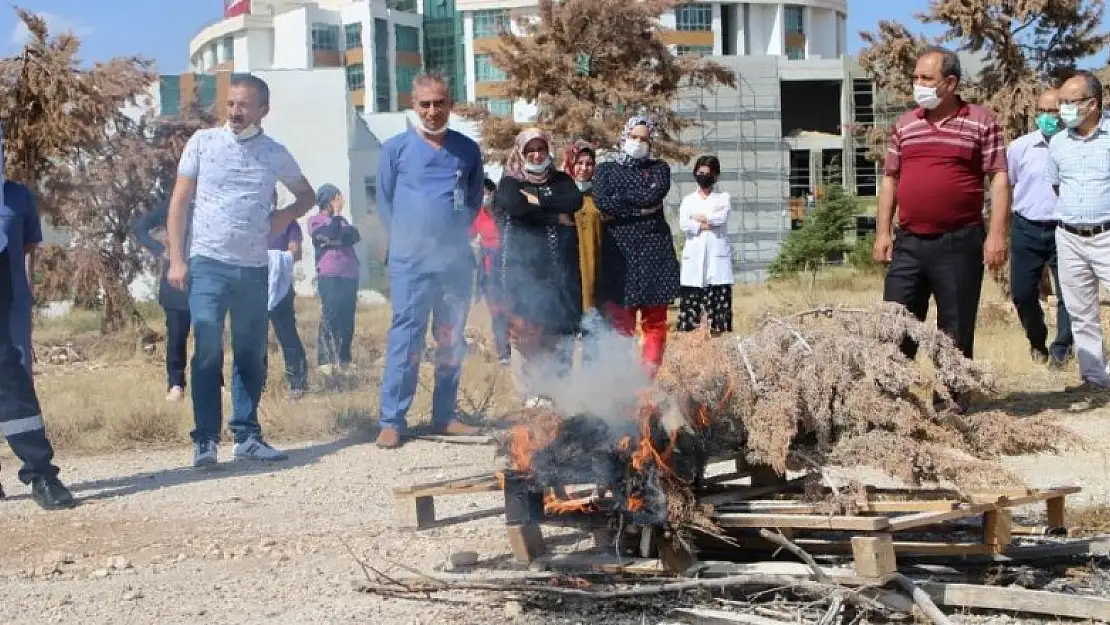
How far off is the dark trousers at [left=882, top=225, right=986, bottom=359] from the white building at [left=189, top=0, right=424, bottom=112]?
212 feet

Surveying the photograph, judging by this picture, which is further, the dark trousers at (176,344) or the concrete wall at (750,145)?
the concrete wall at (750,145)

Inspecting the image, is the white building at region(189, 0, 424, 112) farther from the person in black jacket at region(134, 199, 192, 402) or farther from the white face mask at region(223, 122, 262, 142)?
the white face mask at region(223, 122, 262, 142)

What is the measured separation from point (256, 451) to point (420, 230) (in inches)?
64.7

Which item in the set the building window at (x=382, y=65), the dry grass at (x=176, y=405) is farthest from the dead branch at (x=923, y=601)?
the building window at (x=382, y=65)

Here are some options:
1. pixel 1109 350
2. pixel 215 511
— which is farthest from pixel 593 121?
pixel 215 511

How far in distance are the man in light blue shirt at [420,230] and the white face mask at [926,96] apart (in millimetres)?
2673

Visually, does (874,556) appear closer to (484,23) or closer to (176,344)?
(176,344)

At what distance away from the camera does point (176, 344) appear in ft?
34.9

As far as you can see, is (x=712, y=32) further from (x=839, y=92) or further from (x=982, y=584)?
(x=982, y=584)

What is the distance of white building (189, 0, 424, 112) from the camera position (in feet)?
234

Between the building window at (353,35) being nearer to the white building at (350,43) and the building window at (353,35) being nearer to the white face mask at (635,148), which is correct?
the white building at (350,43)

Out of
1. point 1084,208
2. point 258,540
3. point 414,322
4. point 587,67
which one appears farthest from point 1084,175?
point 587,67

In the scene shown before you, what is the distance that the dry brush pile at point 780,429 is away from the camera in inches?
184

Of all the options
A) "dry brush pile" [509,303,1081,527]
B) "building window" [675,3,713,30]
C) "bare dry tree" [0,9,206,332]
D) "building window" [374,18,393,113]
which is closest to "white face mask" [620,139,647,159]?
"dry brush pile" [509,303,1081,527]
